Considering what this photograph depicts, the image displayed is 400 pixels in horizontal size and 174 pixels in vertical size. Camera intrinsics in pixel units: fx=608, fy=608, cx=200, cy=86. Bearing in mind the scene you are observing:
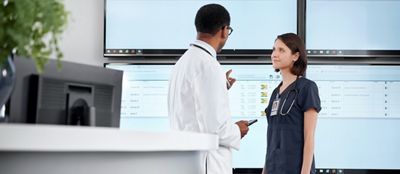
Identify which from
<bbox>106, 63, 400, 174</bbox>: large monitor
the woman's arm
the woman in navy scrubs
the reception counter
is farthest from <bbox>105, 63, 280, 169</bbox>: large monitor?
the reception counter

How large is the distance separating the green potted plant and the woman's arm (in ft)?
5.31

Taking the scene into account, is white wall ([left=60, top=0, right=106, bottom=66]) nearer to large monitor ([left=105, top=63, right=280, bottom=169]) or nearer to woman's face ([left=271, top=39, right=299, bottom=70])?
large monitor ([left=105, top=63, right=280, bottom=169])

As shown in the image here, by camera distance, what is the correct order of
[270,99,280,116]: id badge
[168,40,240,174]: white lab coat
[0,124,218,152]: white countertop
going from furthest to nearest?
1. [270,99,280,116]: id badge
2. [168,40,240,174]: white lab coat
3. [0,124,218,152]: white countertop

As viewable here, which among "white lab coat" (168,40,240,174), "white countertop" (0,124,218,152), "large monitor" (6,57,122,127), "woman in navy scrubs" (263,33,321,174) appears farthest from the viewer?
"woman in navy scrubs" (263,33,321,174)

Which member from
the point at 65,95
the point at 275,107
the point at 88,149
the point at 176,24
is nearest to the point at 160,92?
the point at 176,24

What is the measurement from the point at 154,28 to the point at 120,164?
6.33ft

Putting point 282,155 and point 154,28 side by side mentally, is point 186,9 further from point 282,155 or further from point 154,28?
point 282,155

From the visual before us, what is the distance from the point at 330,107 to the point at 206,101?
3.60 feet

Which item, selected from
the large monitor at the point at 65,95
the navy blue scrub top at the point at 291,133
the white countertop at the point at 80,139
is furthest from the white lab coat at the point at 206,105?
the white countertop at the point at 80,139

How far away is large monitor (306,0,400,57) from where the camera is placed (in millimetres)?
3195

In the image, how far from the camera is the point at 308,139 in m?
2.62

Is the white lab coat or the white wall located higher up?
the white wall

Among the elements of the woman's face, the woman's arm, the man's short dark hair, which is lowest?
the woman's arm

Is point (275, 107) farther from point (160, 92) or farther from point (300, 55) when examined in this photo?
point (160, 92)
